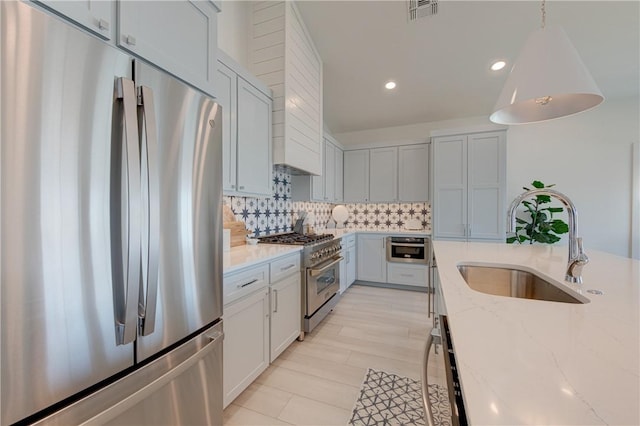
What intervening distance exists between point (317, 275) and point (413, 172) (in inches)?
102

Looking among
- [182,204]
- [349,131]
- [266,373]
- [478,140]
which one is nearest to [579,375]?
[182,204]

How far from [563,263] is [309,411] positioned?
1711 millimetres

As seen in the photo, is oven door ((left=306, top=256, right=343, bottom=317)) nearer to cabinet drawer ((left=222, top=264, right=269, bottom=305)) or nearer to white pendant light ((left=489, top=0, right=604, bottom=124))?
cabinet drawer ((left=222, top=264, right=269, bottom=305))

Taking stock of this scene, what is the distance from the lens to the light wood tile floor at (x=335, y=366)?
1.63 meters

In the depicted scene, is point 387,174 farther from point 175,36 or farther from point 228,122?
point 175,36

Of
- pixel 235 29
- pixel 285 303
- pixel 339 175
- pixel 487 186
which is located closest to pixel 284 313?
pixel 285 303

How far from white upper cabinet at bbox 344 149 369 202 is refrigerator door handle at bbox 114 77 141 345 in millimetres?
3900

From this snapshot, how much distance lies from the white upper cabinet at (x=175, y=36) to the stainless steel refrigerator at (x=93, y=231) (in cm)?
21

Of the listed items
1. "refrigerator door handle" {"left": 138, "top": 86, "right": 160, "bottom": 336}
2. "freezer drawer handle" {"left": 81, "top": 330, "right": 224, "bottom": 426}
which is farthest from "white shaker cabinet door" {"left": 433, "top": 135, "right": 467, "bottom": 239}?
"refrigerator door handle" {"left": 138, "top": 86, "right": 160, "bottom": 336}

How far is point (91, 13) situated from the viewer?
91cm

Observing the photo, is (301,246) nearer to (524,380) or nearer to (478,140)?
(524,380)

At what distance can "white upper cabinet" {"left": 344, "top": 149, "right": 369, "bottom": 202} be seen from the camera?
4.51 meters

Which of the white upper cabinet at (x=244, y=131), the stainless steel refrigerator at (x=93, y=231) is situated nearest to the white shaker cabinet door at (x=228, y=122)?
the white upper cabinet at (x=244, y=131)

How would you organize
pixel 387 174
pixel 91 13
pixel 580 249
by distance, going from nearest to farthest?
1. pixel 91 13
2. pixel 580 249
3. pixel 387 174
